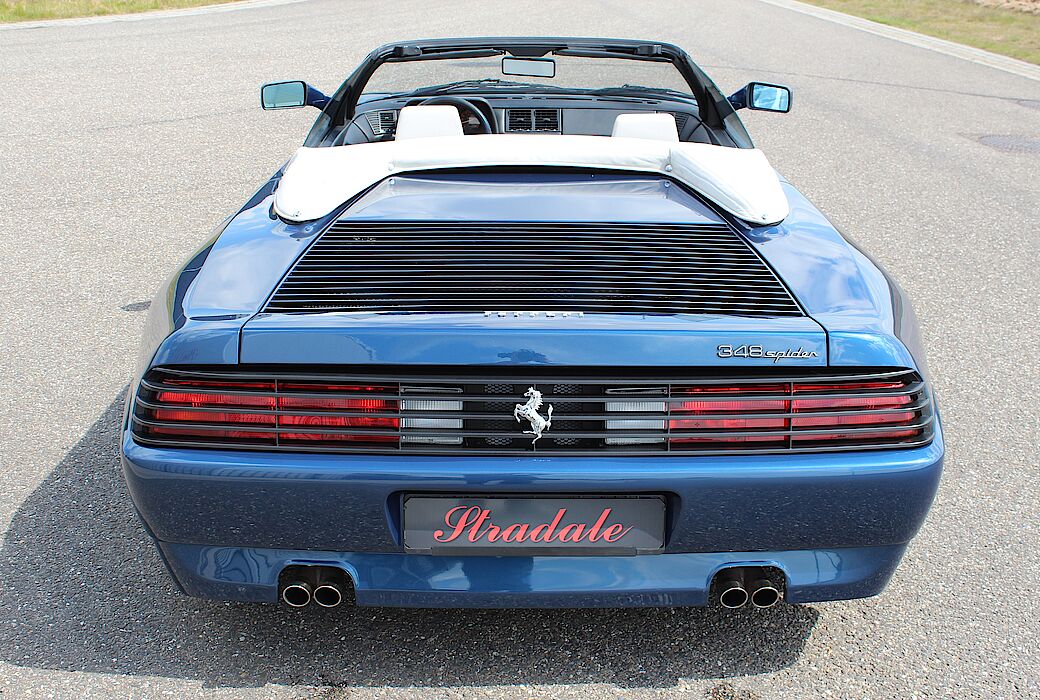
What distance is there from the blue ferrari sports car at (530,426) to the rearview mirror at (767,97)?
1.65 m

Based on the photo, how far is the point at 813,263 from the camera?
8.61ft

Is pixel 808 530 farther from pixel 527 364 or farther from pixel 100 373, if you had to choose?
pixel 100 373

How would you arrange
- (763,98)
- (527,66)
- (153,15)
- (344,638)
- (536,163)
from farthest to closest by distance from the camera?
(153,15) → (527,66) → (763,98) → (536,163) → (344,638)

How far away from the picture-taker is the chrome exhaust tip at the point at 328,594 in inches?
96.5

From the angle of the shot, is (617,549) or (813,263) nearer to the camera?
(617,549)

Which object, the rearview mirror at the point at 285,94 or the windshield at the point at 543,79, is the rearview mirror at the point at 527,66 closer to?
the rearview mirror at the point at 285,94

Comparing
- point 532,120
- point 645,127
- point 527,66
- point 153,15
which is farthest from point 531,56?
point 153,15

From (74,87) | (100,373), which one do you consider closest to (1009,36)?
(74,87)

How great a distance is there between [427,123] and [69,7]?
1672 cm

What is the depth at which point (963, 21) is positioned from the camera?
69.9 ft

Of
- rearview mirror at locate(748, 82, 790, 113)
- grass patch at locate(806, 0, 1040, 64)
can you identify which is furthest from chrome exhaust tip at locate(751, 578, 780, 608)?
grass patch at locate(806, 0, 1040, 64)

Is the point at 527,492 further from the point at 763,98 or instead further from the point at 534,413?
the point at 763,98

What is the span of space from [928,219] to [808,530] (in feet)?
17.7

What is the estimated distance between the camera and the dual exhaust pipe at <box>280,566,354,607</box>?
96.5 inches
